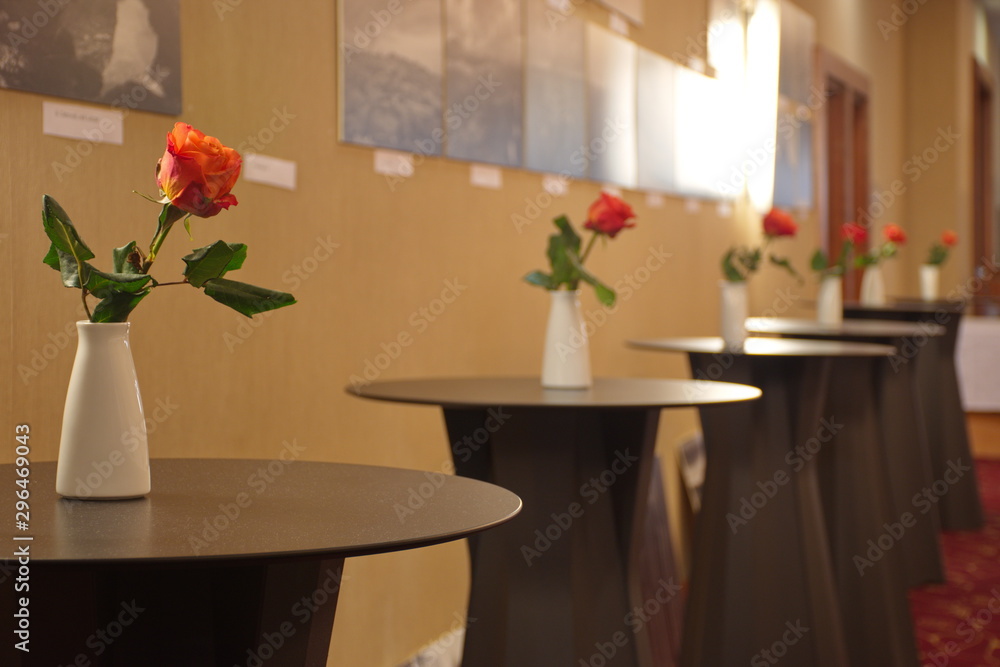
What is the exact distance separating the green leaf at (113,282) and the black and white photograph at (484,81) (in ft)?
6.51

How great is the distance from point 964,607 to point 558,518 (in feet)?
9.55

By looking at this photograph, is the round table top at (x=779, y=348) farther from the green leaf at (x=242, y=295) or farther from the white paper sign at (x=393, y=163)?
the green leaf at (x=242, y=295)

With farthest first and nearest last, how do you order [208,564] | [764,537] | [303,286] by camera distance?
[764,537], [303,286], [208,564]

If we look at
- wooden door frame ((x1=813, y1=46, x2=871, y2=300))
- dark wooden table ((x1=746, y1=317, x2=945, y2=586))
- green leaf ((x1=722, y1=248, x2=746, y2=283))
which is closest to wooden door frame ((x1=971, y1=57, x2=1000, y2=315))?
wooden door frame ((x1=813, y1=46, x2=871, y2=300))

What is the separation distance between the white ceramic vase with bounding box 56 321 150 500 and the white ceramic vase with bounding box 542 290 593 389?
131 cm

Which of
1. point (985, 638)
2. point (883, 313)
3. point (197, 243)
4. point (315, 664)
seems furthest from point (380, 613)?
point (883, 313)

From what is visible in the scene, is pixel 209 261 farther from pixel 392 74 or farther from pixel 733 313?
pixel 733 313

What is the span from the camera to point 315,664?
147 centimetres

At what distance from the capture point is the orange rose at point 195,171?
4.58 feet

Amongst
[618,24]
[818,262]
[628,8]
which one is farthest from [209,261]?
[818,262]

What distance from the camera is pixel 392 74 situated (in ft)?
10.1

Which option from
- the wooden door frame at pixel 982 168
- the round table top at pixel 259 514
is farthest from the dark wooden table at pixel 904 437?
the wooden door frame at pixel 982 168

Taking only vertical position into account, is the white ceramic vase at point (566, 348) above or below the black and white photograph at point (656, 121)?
below

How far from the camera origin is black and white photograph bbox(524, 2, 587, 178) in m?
3.82
